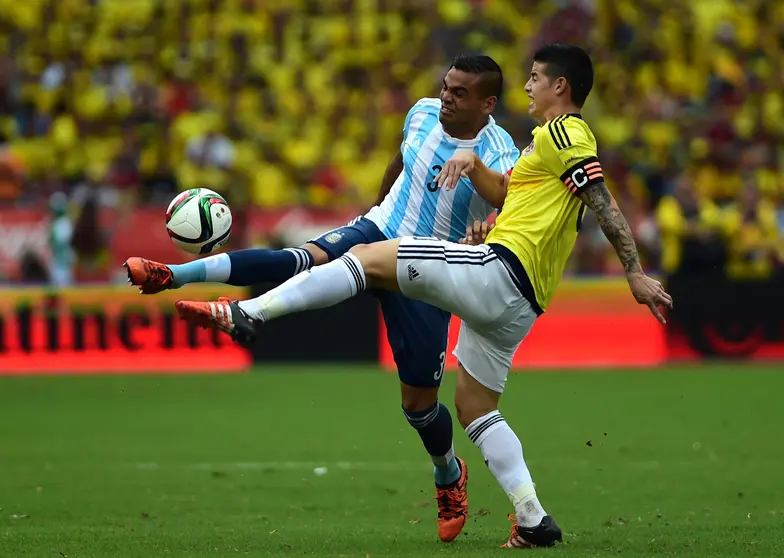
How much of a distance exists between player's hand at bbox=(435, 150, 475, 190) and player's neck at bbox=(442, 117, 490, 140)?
107 cm

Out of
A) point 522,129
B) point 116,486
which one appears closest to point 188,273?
point 116,486

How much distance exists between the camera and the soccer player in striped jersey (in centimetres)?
737

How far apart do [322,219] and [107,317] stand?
11.1ft

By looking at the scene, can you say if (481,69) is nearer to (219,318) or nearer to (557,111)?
(557,111)

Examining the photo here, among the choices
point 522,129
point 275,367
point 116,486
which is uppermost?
point 522,129

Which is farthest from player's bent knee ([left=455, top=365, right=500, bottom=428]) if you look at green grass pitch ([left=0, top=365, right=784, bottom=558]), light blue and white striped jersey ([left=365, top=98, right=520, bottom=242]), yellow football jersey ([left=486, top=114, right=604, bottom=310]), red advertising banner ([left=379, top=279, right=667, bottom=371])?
red advertising banner ([left=379, top=279, right=667, bottom=371])

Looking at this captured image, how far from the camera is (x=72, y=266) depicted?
61.6 ft

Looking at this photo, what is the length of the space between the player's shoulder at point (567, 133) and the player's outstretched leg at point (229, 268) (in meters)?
1.46

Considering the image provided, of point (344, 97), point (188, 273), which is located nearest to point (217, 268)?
point (188, 273)

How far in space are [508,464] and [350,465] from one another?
4105mm

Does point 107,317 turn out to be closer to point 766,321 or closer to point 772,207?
point 766,321

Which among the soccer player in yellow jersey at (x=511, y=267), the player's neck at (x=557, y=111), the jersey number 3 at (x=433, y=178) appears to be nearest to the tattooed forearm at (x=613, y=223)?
the soccer player in yellow jersey at (x=511, y=267)

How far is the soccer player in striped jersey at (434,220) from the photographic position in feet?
24.2

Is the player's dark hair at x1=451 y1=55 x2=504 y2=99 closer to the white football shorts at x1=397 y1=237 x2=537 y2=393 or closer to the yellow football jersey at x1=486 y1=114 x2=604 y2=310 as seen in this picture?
the yellow football jersey at x1=486 y1=114 x2=604 y2=310
